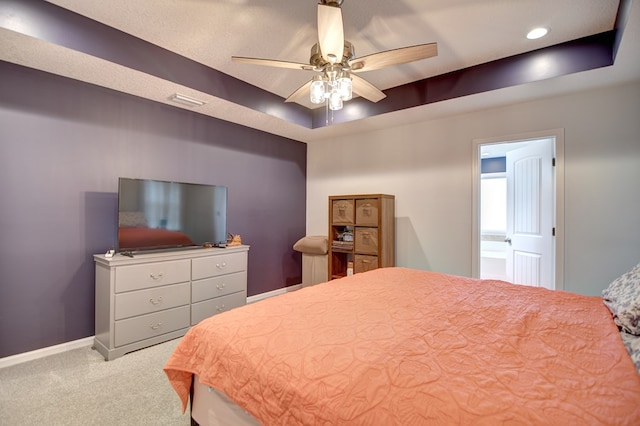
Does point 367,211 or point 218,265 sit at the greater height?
point 367,211

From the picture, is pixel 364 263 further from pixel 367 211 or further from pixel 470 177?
pixel 470 177

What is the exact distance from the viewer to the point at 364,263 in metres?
3.67

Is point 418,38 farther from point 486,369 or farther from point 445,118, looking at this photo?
point 486,369

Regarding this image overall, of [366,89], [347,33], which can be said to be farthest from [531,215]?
[347,33]

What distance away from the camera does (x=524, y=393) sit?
0.83m

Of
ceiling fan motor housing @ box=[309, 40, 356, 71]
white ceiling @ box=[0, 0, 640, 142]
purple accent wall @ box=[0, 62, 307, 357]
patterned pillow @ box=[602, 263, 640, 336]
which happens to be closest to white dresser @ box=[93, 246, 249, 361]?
purple accent wall @ box=[0, 62, 307, 357]

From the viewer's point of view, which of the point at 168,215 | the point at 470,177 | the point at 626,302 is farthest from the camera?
the point at 470,177

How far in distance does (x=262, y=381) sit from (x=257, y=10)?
7.64 ft

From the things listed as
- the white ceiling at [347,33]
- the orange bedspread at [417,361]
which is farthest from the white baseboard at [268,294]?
the white ceiling at [347,33]

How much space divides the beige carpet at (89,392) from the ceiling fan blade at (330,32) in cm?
241

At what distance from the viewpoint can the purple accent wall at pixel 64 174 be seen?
2.37 metres

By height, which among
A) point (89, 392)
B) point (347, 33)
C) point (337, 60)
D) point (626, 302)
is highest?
point (347, 33)

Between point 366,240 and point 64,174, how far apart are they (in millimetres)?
3165

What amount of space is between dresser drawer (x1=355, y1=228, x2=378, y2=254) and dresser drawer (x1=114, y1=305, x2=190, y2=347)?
210 centimetres
